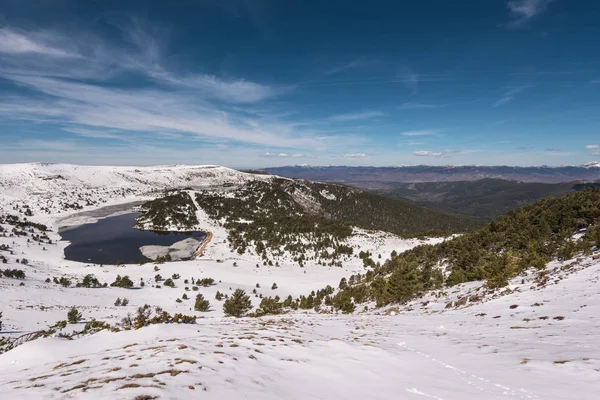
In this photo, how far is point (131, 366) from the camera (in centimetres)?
603

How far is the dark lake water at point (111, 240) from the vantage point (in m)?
53.3

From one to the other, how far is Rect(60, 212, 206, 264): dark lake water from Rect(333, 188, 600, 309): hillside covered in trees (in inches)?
1841

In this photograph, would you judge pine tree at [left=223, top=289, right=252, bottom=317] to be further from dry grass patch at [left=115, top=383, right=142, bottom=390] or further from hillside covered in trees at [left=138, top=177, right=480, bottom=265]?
hillside covered in trees at [left=138, top=177, right=480, bottom=265]

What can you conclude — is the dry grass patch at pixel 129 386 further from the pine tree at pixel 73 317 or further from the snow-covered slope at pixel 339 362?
the pine tree at pixel 73 317

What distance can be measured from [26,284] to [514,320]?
38.2 metres

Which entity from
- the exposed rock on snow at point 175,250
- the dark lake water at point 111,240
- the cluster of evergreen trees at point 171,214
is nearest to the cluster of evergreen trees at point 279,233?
the cluster of evergreen trees at point 171,214

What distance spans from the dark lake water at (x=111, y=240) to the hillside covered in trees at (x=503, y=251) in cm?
4677

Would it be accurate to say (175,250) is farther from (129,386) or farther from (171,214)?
(129,386)

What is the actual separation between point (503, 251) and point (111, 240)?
75618mm

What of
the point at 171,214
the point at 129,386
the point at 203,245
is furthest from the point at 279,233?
the point at 129,386

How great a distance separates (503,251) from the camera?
→ 25078 mm

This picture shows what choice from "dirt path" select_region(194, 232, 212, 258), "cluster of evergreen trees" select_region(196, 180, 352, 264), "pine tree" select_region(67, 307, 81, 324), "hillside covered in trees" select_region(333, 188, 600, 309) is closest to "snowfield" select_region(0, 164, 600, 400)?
"pine tree" select_region(67, 307, 81, 324)

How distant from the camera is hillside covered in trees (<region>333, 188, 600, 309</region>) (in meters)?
18.5

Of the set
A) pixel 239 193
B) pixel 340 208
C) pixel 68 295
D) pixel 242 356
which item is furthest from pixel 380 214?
pixel 242 356
